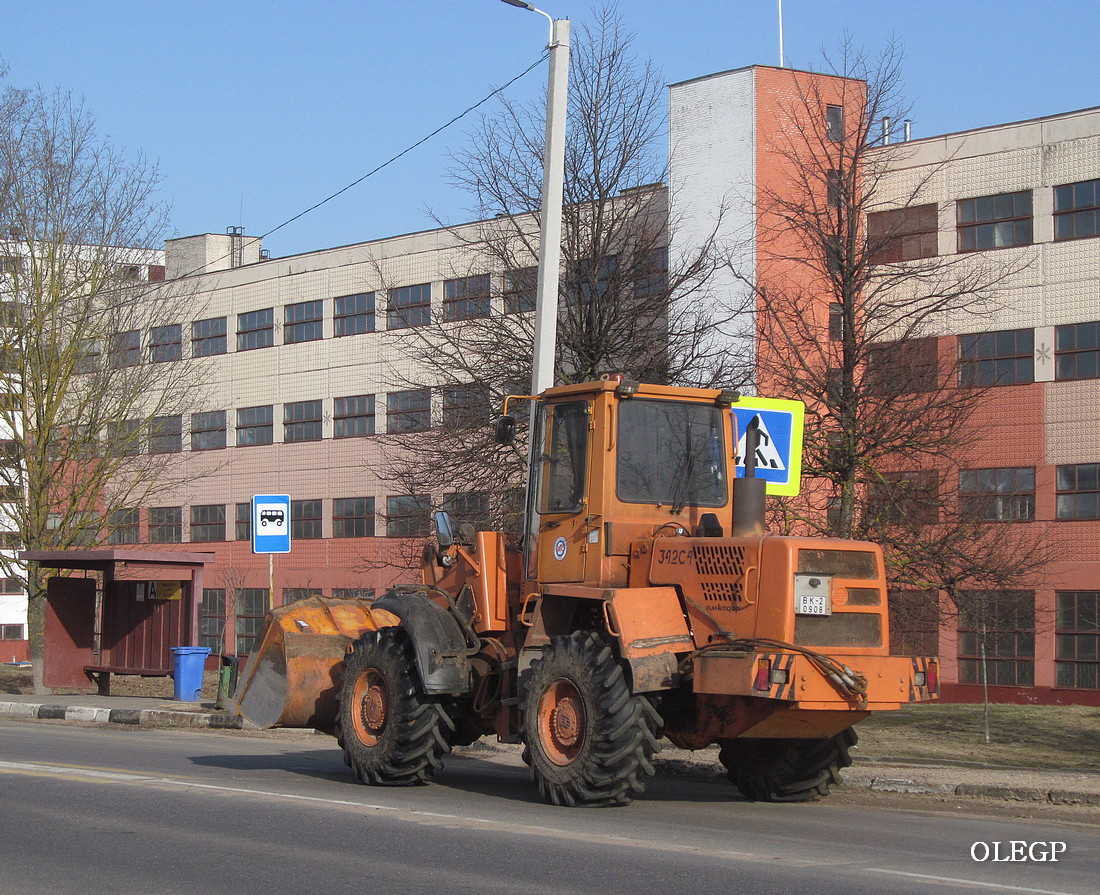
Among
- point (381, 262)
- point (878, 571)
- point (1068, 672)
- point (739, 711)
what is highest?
point (381, 262)

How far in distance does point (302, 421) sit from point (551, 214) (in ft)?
113

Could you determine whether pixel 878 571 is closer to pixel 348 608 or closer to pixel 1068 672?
pixel 348 608

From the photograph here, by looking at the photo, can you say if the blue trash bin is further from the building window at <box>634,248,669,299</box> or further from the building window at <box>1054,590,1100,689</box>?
the building window at <box>1054,590,1100,689</box>

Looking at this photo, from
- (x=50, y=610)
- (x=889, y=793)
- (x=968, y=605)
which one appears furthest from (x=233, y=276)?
(x=889, y=793)

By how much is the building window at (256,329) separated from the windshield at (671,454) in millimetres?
39702

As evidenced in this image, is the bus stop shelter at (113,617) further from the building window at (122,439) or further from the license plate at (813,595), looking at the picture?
the license plate at (813,595)

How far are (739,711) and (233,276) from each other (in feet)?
143

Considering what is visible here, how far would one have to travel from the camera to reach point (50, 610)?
2647cm

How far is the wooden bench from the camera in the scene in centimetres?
2447

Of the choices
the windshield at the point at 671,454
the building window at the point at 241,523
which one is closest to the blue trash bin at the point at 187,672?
the windshield at the point at 671,454

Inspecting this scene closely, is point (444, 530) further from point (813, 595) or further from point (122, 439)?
point (122, 439)

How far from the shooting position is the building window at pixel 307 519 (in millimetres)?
47537

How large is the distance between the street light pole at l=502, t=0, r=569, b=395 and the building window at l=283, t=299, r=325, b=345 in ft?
107

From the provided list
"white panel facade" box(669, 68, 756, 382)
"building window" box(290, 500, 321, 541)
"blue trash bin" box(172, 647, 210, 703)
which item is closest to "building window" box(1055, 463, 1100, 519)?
"white panel facade" box(669, 68, 756, 382)
